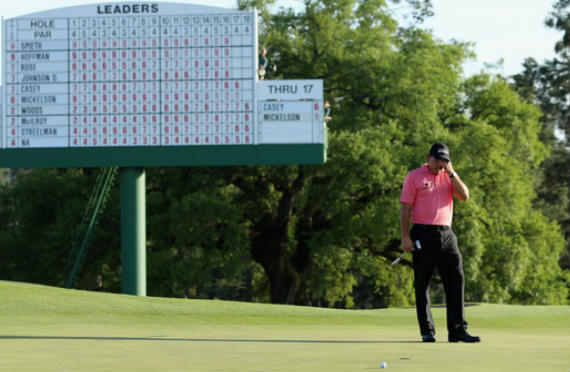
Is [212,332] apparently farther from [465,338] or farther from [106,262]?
[106,262]

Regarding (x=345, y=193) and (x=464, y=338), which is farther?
(x=345, y=193)

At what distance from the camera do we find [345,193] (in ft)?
96.6

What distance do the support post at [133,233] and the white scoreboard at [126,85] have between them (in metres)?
0.79

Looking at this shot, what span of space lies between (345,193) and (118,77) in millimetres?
11619

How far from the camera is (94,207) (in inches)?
1179

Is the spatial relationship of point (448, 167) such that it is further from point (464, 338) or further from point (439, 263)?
point (464, 338)

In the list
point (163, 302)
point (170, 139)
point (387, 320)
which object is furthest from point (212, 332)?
point (170, 139)

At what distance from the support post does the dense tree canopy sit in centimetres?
740

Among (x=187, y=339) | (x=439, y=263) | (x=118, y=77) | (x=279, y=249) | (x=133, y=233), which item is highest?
(x=118, y=77)

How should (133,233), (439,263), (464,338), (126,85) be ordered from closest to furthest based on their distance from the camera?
(464,338), (439,263), (126,85), (133,233)

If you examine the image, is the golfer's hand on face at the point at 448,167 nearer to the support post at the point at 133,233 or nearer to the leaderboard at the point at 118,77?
the leaderboard at the point at 118,77

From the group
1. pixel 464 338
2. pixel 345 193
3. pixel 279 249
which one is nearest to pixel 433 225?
→ pixel 464 338

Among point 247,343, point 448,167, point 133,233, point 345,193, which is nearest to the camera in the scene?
point 247,343

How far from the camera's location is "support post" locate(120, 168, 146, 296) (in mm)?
20297
